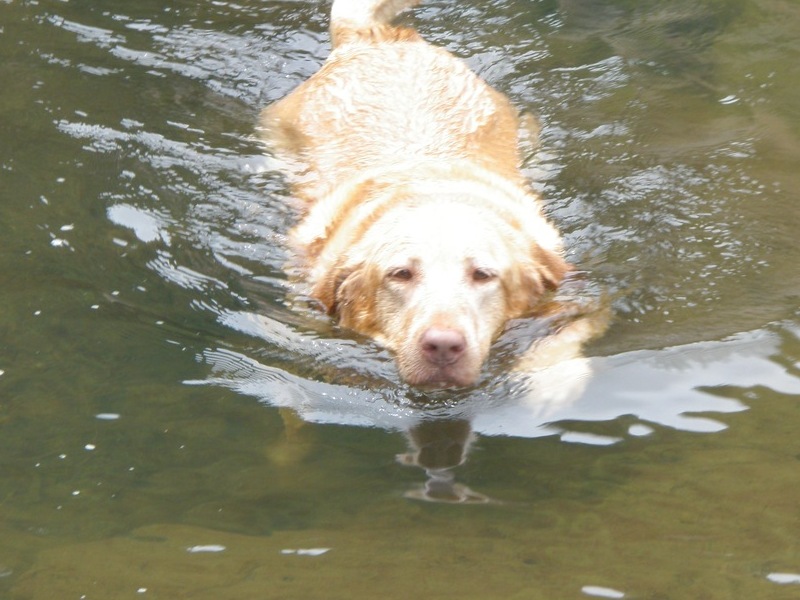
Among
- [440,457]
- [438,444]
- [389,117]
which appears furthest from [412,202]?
[440,457]

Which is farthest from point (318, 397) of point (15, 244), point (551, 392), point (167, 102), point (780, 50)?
point (780, 50)

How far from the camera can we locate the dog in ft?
15.2

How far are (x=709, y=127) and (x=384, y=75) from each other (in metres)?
2.09

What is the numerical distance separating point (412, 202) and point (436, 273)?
1.94 feet

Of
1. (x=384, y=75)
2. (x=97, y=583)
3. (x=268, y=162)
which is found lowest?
(x=97, y=583)

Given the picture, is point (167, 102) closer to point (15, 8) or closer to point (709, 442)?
point (15, 8)

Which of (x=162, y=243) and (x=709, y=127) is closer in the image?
(x=162, y=243)

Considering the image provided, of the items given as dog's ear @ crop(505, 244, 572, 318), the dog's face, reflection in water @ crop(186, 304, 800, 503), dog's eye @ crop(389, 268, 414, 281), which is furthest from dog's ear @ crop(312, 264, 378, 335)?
dog's ear @ crop(505, 244, 572, 318)

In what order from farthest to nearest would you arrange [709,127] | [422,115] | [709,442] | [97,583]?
[709,127]
[422,115]
[709,442]
[97,583]

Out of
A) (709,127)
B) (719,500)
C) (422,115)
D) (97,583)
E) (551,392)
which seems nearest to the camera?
(97,583)

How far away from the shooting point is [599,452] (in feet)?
12.8

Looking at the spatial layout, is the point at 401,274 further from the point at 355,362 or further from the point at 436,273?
the point at 355,362

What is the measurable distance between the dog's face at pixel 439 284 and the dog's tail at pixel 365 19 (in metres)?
2.27

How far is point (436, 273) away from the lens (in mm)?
4664
